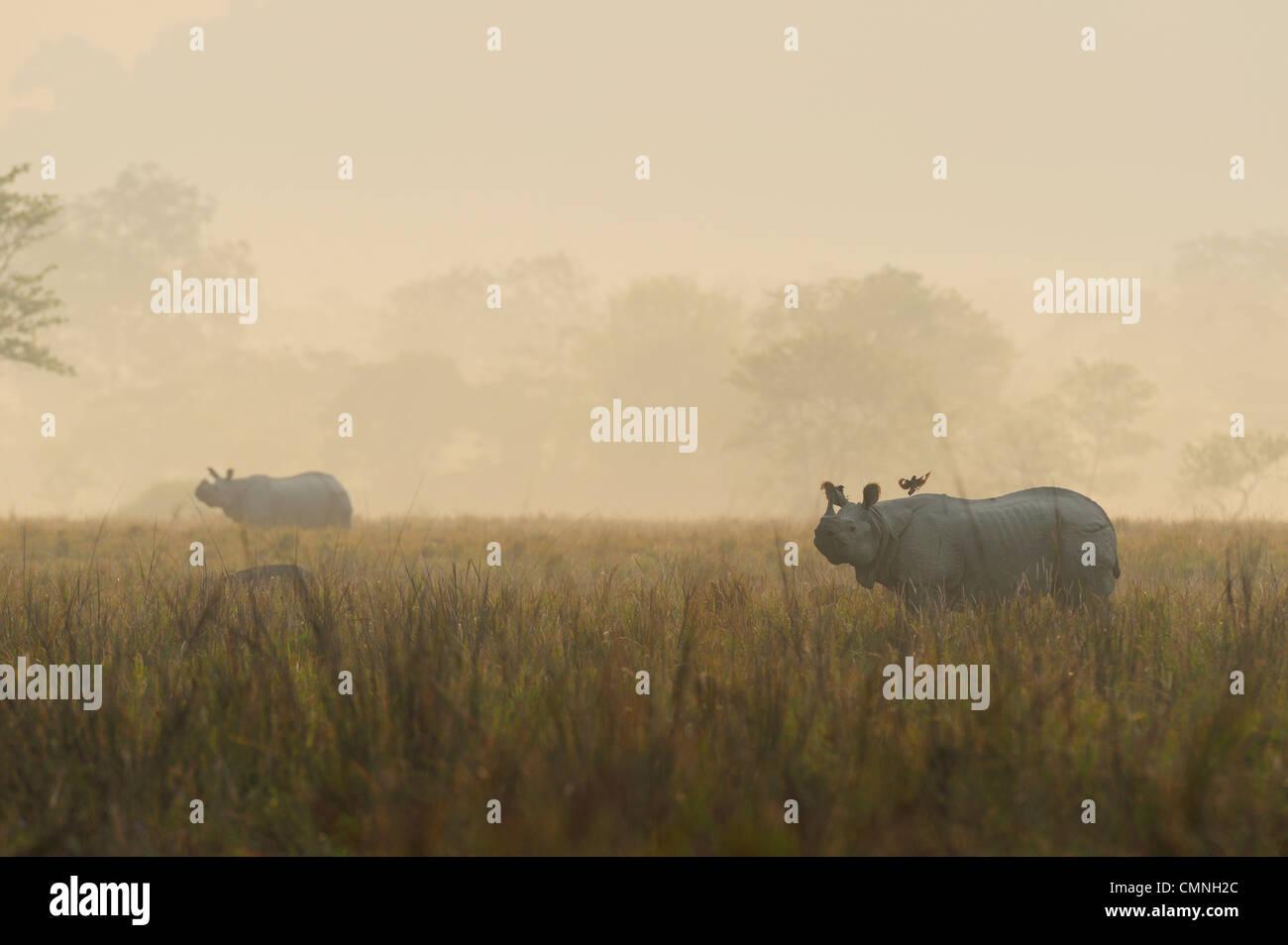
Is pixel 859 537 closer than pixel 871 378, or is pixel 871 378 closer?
pixel 859 537

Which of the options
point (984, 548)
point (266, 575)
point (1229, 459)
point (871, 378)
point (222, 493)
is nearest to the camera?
point (984, 548)

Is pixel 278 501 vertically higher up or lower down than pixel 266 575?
higher up

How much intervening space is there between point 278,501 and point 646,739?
16.6m

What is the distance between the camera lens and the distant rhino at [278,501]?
19.2 m

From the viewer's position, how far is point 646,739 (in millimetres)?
3930

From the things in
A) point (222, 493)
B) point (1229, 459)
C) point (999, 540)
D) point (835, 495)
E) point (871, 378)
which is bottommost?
point (999, 540)

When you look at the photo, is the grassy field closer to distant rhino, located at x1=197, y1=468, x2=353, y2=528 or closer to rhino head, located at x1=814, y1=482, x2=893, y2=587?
rhino head, located at x1=814, y1=482, x2=893, y2=587

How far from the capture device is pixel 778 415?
44688 mm

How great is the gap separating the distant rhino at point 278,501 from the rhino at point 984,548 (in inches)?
529

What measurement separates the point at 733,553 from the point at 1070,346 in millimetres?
69763

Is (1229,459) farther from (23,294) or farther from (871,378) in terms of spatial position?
(23,294)

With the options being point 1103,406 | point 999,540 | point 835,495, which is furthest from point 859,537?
point 1103,406

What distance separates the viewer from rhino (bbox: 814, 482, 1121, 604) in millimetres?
7406
